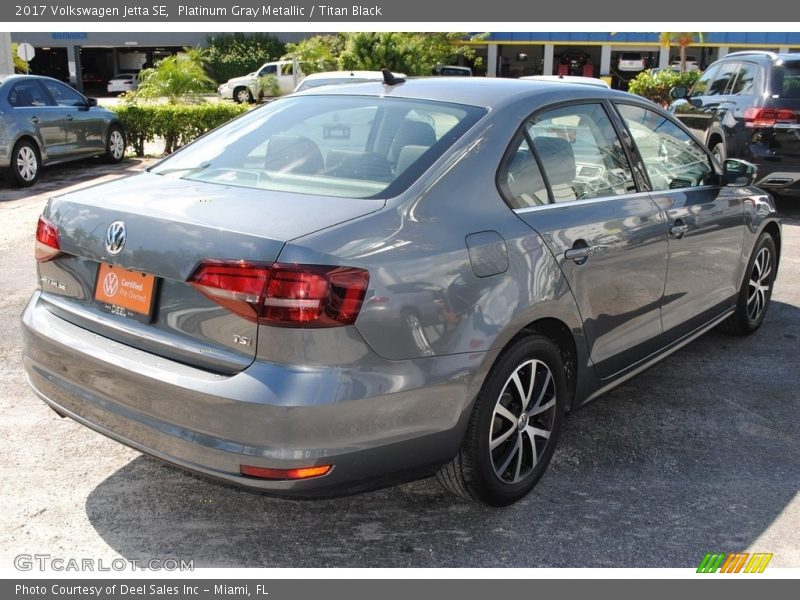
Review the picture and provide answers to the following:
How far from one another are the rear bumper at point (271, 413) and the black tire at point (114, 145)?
12.3 metres

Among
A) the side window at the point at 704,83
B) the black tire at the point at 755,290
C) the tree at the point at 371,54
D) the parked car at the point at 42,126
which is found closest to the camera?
the black tire at the point at 755,290

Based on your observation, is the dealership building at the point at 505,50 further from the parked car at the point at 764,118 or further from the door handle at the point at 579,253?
the door handle at the point at 579,253

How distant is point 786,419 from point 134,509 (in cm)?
332

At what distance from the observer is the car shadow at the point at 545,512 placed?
3180 mm

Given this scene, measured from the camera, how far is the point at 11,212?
10117 mm

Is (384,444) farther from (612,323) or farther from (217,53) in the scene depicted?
(217,53)

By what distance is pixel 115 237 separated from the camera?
301 centimetres

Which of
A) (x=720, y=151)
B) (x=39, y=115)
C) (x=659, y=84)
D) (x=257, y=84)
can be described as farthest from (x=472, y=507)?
(x=257, y=84)

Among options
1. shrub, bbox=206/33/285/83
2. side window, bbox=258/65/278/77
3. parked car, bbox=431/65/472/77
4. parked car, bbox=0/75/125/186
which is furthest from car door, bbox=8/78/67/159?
shrub, bbox=206/33/285/83

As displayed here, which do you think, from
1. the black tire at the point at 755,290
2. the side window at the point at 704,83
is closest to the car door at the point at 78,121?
the side window at the point at 704,83

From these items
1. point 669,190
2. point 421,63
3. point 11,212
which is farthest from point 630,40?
point 669,190

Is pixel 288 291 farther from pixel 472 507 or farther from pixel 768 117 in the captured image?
pixel 768 117

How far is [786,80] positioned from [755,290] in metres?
5.07

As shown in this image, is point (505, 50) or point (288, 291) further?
point (505, 50)
